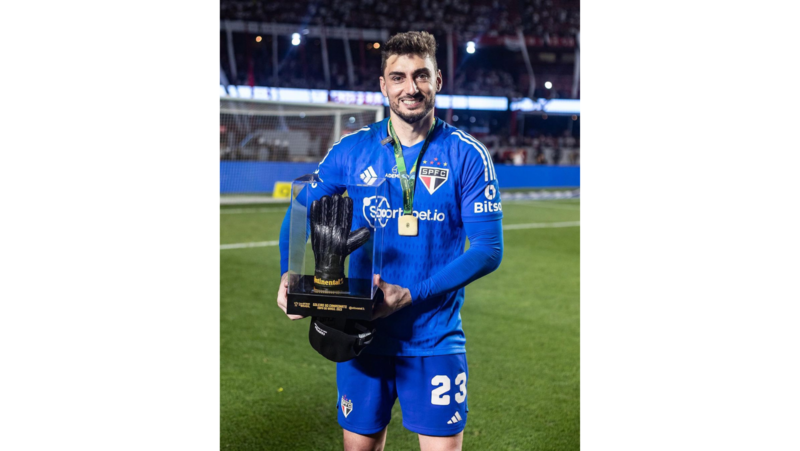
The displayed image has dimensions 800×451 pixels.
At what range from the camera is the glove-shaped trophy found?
5.08 ft

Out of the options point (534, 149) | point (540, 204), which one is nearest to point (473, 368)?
point (540, 204)

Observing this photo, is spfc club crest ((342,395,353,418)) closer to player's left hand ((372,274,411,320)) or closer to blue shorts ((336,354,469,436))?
blue shorts ((336,354,469,436))

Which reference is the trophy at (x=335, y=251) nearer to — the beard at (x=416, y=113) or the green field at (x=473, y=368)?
the beard at (x=416, y=113)

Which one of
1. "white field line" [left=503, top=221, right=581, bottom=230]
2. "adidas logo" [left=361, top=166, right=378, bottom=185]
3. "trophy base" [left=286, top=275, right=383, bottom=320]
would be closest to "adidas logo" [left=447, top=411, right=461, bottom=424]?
"trophy base" [left=286, top=275, right=383, bottom=320]

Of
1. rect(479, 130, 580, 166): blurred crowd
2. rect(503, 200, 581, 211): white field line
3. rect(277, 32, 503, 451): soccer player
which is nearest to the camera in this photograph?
rect(277, 32, 503, 451): soccer player

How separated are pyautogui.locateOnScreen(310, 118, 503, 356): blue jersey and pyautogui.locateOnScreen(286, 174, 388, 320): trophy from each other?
0.06 feet

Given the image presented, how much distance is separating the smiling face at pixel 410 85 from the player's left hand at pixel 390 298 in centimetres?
43

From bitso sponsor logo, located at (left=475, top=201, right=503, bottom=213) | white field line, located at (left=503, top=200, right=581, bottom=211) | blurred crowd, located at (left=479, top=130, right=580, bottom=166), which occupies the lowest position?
white field line, located at (left=503, top=200, right=581, bottom=211)

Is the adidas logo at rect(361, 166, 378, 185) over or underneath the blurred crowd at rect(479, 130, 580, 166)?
underneath

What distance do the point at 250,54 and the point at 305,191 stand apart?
19.9 m

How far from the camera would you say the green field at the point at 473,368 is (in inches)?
110

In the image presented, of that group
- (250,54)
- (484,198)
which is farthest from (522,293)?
(250,54)

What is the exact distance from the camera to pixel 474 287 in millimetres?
5578
